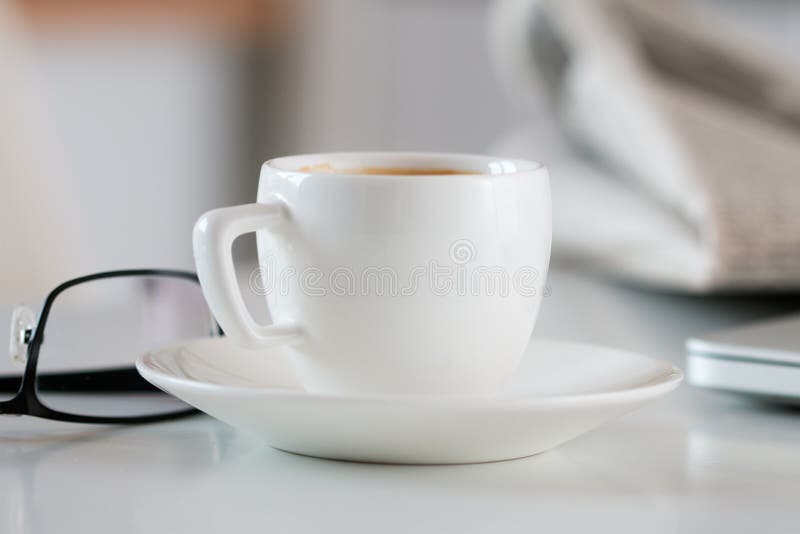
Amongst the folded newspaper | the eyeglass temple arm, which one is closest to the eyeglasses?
the eyeglass temple arm

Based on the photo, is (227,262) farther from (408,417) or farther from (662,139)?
(662,139)

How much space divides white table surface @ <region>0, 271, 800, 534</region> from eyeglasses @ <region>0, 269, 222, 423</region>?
0.02 m

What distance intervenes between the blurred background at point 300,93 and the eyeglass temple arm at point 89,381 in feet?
1.52

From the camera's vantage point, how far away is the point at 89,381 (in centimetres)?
53

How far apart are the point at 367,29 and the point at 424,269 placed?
2.43 metres

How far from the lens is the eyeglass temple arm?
0.52m

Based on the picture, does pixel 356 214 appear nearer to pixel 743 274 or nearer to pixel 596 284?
pixel 743 274

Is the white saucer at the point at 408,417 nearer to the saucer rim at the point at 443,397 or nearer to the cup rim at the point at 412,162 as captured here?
the saucer rim at the point at 443,397

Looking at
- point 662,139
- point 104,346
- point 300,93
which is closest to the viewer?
point 104,346

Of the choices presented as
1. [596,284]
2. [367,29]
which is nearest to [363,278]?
[596,284]

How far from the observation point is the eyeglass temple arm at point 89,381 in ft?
1.71

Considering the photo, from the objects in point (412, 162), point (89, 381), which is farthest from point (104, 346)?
point (412, 162)

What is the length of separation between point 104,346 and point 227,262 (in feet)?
0.76

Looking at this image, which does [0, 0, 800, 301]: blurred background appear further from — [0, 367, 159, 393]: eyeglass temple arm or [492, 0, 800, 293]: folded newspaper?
[0, 367, 159, 393]: eyeglass temple arm
